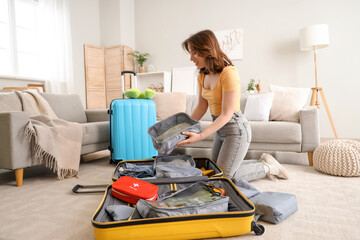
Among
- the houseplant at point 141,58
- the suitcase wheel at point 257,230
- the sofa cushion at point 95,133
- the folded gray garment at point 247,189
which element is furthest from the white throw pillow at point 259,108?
the houseplant at point 141,58

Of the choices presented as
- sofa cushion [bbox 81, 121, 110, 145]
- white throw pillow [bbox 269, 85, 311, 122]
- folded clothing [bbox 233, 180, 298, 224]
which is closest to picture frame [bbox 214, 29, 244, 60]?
white throw pillow [bbox 269, 85, 311, 122]

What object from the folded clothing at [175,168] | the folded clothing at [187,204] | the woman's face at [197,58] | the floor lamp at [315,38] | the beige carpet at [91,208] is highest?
the floor lamp at [315,38]

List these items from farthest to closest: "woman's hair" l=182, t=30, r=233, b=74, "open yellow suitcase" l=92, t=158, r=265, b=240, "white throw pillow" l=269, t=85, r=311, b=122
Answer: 1. "white throw pillow" l=269, t=85, r=311, b=122
2. "woman's hair" l=182, t=30, r=233, b=74
3. "open yellow suitcase" l=92, t=158, r=265, b=240

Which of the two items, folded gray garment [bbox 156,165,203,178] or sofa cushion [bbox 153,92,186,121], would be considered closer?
folded gray garment [bbox 156,165,203,178]

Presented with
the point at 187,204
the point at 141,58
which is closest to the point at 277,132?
the point at 187,204

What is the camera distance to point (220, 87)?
1521mm

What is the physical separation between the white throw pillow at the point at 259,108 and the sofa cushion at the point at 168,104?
842 millimetres

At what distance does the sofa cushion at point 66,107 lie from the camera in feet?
9.19

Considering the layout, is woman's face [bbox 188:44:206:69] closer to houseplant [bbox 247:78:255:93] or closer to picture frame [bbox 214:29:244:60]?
houseplant [bbox 247:78:255:93]

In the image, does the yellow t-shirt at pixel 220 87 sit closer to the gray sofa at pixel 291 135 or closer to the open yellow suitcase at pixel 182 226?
→ the open yellow suitcase at pixel 182 226

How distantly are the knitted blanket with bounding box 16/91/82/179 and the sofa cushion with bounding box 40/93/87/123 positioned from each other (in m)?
0.41

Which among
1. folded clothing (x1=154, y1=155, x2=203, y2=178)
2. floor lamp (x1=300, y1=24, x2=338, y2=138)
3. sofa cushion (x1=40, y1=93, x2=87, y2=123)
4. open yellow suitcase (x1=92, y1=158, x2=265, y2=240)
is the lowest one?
open yellow suitcase (x1=92, y1=158, x2=265, y2=240)

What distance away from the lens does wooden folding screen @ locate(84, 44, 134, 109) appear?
5371mm

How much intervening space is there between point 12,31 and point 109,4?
7.02ft
